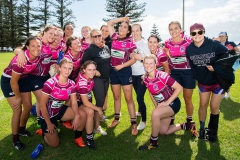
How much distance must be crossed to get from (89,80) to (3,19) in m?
48.0

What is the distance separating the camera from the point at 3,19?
42.7 meters

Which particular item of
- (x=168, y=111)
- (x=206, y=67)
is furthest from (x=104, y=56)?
(x=206, y=67)

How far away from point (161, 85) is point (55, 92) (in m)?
2.01

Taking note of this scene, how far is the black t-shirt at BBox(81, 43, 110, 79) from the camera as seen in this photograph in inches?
163

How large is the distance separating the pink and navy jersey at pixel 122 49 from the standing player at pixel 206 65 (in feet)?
3.99

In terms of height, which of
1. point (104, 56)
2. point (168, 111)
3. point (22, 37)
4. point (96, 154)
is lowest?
point (96, 154)

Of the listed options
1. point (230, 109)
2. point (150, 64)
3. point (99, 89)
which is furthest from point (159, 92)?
point (230, 109)

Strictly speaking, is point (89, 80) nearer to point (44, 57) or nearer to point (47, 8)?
point (44, 57)

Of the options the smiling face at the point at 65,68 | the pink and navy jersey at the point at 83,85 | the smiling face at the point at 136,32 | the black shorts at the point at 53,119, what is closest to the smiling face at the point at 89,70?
the pink and navy jersey at the point at 83,85

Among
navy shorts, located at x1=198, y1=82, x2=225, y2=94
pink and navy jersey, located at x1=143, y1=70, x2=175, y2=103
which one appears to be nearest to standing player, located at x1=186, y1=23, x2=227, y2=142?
navy shorts, located at x1=198, y1=82, x2=225, y2=94

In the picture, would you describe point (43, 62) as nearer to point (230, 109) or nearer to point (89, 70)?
point (89, 70)

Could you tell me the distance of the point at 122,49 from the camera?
4.32m

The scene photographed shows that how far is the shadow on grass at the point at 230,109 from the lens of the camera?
17.3 ft

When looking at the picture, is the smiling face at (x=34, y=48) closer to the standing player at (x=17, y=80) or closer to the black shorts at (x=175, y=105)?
the standing player at (x=17, y=80)
